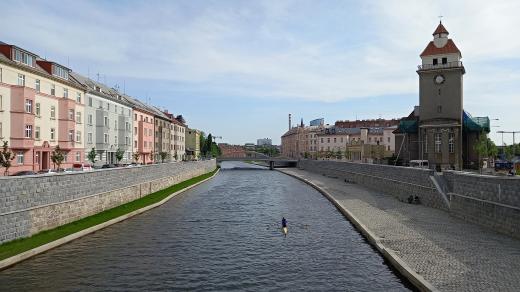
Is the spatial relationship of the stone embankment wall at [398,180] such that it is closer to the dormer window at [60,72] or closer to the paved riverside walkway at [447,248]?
the paved riverside walkway at [447,248]

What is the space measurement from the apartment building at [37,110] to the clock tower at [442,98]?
55.1 metres

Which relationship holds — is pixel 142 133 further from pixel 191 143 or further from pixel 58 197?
pixel 191 143

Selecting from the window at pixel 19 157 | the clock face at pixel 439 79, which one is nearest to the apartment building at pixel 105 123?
the window at pixel 19 157

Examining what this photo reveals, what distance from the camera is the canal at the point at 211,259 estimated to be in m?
17.2

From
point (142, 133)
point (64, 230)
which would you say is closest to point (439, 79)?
point (142, 133)

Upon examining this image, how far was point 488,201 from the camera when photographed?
2608 centimetres

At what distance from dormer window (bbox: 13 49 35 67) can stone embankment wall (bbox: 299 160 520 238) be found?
4218cm

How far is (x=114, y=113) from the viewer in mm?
80438

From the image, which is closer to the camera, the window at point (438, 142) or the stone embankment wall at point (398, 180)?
the stone embankment wall at point (398, 180)

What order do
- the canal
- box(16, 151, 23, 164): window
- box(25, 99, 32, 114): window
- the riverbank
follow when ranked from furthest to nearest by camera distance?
1. box(25, 99, 32, 114): window
2. box(16, 151, 23, 164): window
3. the riverbank
4. the canal

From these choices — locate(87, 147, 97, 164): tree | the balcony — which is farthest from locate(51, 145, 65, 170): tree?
the balcony

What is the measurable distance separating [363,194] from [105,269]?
1319 inches

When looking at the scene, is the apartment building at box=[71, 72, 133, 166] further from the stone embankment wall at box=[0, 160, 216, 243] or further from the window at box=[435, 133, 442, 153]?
the window at box=[435, 133, 442, 153]

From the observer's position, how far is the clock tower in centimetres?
7562
